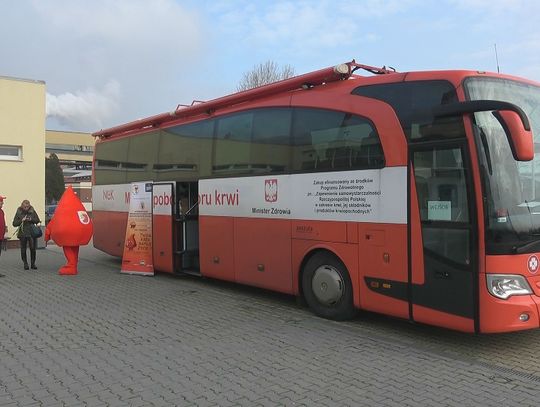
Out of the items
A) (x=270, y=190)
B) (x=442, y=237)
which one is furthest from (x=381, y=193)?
(x=270, y=190)

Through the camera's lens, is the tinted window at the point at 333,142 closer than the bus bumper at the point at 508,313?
No

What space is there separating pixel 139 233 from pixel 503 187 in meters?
7.99

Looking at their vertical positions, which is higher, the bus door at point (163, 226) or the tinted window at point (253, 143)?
the tinted window at point (253, 143)

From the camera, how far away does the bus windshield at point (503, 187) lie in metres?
5.30

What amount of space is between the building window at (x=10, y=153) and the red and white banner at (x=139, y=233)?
23.5ft

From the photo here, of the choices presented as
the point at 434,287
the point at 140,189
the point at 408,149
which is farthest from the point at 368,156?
the point at 140,189

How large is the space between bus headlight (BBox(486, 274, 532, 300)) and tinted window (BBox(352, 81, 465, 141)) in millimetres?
1496

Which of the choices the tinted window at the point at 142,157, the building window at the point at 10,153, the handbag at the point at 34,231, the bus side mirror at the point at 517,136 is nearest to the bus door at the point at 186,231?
the tinted window at the point at 142,157

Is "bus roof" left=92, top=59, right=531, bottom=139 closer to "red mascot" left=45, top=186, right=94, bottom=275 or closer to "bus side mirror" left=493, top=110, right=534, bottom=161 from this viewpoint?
"bus side mirror" left=493, top=110, right=534, bottom=161

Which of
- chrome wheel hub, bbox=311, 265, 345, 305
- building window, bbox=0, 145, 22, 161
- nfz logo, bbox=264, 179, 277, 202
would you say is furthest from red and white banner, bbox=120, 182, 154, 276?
building window, bbox=0, 145, 22, 161

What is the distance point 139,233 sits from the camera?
1140cm

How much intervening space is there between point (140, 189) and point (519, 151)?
8.18 meters

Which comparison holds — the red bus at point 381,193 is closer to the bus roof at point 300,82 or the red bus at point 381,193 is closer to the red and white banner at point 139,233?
the bus roof at point 300,82

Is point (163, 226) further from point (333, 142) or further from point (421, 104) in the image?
point (421, 104)
